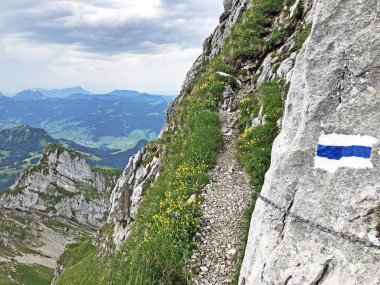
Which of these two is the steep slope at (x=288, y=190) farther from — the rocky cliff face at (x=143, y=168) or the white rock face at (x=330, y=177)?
the rocky cliff face at (x=143, y=168)

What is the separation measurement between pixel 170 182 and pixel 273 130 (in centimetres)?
611

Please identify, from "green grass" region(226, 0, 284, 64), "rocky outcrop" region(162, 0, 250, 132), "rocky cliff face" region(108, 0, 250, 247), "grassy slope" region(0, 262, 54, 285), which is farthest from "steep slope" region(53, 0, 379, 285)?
"grassy slope" region(0, 262, 54, 285)

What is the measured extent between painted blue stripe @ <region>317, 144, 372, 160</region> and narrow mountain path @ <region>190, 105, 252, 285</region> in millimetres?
6320

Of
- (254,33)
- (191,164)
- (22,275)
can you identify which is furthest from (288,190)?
(22,275)

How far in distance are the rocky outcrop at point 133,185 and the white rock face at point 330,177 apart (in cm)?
2182

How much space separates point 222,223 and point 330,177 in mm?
7671

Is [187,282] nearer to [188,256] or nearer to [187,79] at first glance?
[188,256]

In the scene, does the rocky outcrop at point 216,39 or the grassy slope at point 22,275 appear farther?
the grassy slope at point 22,275

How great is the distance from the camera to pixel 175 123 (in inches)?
1371

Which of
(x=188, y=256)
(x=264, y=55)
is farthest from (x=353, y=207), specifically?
(x=264, y=55)

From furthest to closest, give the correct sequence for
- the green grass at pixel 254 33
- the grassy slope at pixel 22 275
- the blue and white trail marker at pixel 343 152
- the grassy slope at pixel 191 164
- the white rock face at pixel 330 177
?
1. the grassy slope at pixel 22 275
2. the green grass at pixel 254 33
3. the grassy slope at pixel 191 164
4. the blue and white trail marker at pixel 343 152
5. the white rock face at pixel 330 177

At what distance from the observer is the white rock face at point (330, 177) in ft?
27.9

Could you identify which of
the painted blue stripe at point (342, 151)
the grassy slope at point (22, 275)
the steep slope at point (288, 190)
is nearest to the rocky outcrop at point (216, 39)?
the steep slope at point (288, 190)

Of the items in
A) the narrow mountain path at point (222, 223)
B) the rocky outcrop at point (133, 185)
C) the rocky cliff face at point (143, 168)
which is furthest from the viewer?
the rocky cliff face at point (143, 168)
